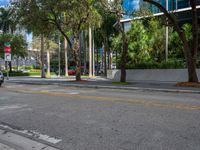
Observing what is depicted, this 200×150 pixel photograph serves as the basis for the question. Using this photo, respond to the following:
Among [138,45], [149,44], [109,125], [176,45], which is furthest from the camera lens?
[176,45]

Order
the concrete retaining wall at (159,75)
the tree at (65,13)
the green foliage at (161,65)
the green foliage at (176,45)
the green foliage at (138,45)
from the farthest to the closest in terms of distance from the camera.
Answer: the green foliage at (176,45)
the green foliage at (138,45)
the green foliage at (161,65)
the concrete retaining wall at (159,75)
the tree at (65,13)

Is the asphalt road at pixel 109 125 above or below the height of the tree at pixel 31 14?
below

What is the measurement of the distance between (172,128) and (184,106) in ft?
10.7

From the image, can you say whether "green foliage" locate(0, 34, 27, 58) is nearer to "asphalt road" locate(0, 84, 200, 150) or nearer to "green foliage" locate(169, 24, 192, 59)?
"green foliage" locate(169, 24, 192, 59)

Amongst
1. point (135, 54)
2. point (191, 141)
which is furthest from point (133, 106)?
point (135, 54)

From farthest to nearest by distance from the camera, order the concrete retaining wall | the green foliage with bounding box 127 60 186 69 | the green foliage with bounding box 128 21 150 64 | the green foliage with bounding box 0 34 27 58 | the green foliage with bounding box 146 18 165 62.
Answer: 1. the green foliage with bounding box 0 34 27 58
2. the green foliage with bounding box 146 18 165 62
3. the green foliage with bounding box 128 21 150 64
4. the green foliage with bounding box 127 60 186 69
5. the concrete retaining wall

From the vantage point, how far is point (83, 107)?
390 inches

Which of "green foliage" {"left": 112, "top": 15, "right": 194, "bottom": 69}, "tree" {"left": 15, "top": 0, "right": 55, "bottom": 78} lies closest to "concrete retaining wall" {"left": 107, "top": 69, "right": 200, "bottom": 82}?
"green foliage" {"left": 112, "top": 15, "right": 194, "bottom": 69}

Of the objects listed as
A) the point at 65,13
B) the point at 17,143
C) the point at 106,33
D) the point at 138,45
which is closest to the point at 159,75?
the point at 138,45

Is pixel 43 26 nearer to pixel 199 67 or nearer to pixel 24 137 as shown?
pixel 199 67

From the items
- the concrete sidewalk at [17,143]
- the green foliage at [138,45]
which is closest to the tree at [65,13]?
the green foliage at [138,45]

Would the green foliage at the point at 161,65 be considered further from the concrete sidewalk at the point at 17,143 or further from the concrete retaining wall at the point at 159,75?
the concrete sidewalk at the point at 17,143

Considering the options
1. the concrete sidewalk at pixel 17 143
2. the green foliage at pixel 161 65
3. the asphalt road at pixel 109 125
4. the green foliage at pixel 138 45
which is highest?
the green foliage at pixel 138 45

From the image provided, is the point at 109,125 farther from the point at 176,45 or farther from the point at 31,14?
the point at 176,45
